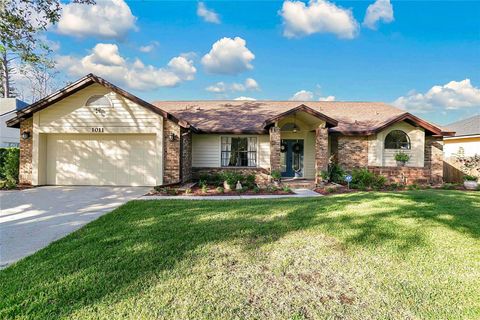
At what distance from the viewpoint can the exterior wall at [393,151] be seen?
13.2m

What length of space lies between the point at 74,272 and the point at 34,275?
47 cm

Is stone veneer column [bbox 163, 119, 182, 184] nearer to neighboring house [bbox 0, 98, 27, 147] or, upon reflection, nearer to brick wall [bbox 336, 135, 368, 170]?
brick wall [bbox 336, 135, 368, 170]

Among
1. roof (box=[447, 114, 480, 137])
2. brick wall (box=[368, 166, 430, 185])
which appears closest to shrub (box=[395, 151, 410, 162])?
brick wall (box=[368, 166, 430, 185])

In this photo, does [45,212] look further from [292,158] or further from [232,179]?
[292,158]

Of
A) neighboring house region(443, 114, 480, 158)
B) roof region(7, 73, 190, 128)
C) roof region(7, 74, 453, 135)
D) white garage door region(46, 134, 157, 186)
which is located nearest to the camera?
roof region(7, 73, 190, 128)

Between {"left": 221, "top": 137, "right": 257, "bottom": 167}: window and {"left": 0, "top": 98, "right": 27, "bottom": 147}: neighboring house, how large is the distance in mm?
21438

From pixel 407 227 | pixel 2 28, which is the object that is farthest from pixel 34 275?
pixel 2 28

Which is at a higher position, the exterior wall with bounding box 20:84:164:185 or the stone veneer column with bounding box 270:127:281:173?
the exterior wall with bounding box 20:84:164:185

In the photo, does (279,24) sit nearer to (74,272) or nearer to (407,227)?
(407,227)

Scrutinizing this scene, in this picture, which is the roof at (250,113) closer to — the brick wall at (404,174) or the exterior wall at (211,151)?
the exterior wall at (211,151)

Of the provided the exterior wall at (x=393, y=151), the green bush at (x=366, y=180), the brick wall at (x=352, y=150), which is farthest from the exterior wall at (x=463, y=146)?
the green bush at (x=366, y=180)

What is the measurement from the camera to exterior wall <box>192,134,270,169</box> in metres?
13.3

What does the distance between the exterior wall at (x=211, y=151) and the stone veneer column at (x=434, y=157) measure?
826 cm

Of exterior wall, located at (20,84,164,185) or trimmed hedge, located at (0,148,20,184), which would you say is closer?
exterior wall, located at (20,84,164,185)
